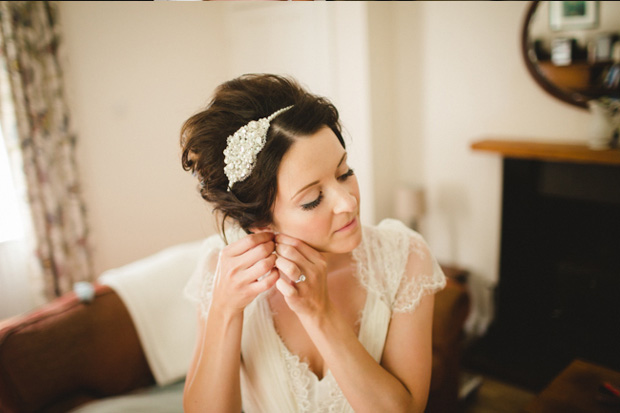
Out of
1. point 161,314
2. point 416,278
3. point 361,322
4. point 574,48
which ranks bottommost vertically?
point 161,314

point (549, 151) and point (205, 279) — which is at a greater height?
point (549, 151)

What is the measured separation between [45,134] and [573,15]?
113 inches

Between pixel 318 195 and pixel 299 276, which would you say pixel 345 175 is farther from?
pixel 299 276

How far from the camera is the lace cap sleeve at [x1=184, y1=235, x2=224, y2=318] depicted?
1263mm

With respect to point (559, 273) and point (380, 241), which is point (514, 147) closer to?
point (559, 273)

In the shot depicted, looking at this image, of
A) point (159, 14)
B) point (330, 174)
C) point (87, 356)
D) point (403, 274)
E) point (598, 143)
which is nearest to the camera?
point (330, 174)

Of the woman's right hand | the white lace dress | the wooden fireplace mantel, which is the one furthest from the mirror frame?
the woman's right hand

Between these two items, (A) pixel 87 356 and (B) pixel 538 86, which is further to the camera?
(B) pixel 538 86

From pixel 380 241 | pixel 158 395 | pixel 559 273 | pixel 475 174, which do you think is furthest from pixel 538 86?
pixel 158 395

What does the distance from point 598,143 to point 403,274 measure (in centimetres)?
156

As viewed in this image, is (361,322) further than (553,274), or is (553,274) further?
(553,274)

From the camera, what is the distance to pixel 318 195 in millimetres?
959

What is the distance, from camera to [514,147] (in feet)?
7.80

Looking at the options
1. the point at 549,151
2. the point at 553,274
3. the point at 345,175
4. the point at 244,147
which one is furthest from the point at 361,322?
the point at 553,274
